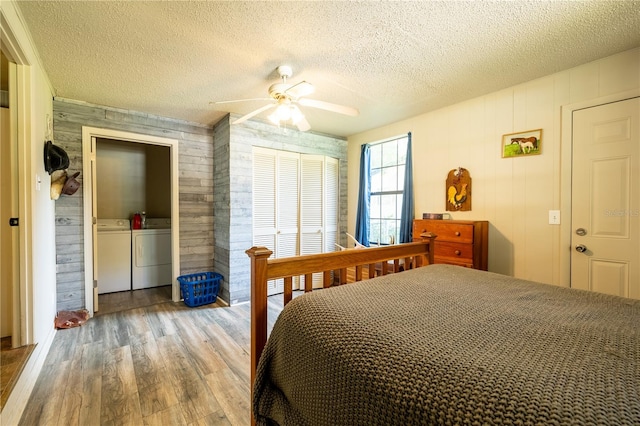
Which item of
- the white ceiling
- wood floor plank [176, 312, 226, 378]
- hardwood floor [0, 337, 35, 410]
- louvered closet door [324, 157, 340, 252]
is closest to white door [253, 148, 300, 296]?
louvered closet door [324, 157, 340, 252]

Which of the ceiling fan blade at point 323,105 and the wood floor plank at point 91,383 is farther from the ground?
the ceiling fan blade at point 323,105

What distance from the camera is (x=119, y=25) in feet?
5.62

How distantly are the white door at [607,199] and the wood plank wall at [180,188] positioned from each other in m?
3.80

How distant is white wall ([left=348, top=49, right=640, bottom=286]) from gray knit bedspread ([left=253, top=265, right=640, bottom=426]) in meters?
1.21

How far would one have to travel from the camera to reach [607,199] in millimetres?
2061

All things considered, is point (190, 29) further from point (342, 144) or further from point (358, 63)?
point (342, 144)

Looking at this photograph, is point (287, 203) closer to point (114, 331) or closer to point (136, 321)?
point (136, 321)

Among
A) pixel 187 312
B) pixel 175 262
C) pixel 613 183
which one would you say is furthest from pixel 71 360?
pixel 613 183

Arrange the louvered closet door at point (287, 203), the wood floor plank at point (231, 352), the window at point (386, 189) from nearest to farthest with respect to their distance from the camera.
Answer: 1. the wood floor plank at point (231, 352)
2. the window at point (386, 189)
3. the louvered closet door at point (287, 203)

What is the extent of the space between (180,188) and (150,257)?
4.36ft

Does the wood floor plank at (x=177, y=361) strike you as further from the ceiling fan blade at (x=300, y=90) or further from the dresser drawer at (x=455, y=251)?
the dresser drawer at (x=455, y=251)

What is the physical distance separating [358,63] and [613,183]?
209 centimetres

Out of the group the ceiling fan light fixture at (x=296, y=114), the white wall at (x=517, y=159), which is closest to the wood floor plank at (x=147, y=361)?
the ceiling fan light fixture at (x=296, y=114)

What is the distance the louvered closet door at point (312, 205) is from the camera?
3906 mm
